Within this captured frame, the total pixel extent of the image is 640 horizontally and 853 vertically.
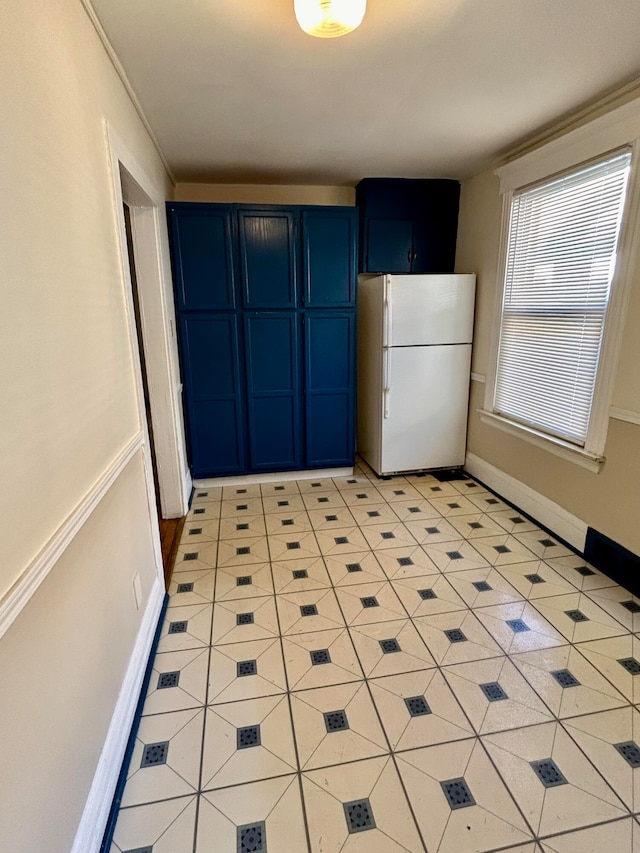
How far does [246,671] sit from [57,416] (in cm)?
130

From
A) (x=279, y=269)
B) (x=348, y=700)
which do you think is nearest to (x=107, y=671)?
(x=348, y=700)

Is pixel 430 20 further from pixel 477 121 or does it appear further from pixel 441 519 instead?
pixel 441 519

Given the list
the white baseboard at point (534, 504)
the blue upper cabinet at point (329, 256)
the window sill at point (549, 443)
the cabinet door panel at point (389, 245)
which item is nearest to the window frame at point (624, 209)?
the window sill at point (549, 443)

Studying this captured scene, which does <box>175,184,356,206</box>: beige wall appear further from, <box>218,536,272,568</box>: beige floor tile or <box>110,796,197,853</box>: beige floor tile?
<box>110,796,197,853</box>: beige floor tile

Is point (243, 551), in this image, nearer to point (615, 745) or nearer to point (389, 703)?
point (389, 703)

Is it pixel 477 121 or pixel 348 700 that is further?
pixel 477 121

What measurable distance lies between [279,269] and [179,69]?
150cm

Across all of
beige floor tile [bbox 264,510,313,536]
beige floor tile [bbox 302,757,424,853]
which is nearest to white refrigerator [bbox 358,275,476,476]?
beige floor tile [bbox 264,510,313,536]

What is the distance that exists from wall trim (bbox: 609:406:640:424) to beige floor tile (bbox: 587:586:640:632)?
899 mm

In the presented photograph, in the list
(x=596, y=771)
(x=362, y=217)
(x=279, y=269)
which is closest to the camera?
(x=596, y=771)

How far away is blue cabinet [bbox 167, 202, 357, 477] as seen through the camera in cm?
320

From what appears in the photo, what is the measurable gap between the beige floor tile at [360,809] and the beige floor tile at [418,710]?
5.2 inches

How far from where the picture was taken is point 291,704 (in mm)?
1624

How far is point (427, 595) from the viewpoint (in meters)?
2.23
